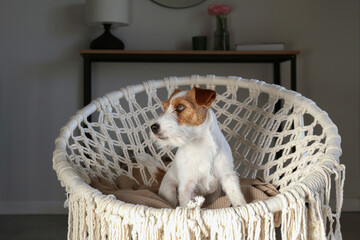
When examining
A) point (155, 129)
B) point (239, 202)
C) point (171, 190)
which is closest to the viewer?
point (155, 129)

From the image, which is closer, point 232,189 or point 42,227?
point 232,189

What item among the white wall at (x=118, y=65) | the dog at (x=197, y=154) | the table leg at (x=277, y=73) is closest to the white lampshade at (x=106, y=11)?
the white wall at (x=118, y=65)

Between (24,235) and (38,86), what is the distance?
94 centimetres

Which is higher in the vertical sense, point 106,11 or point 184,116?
point 106,11

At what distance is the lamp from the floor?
102 centimetres

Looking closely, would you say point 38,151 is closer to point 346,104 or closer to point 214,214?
point 346,104

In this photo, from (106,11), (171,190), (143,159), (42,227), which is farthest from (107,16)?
(171,190)

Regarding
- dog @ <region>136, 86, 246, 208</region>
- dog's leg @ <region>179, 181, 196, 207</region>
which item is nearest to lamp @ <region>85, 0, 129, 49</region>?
A: dog @ <region>136, 86, 246, 208</region>

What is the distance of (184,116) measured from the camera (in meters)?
1.30

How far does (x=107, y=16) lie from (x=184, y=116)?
1.63 meters

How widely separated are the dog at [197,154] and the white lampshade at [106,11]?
1533mm

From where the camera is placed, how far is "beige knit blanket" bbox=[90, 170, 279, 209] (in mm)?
1292

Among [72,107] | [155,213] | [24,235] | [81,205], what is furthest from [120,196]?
[72,107]

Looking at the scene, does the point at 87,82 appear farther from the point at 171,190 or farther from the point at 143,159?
the point at 171,190
